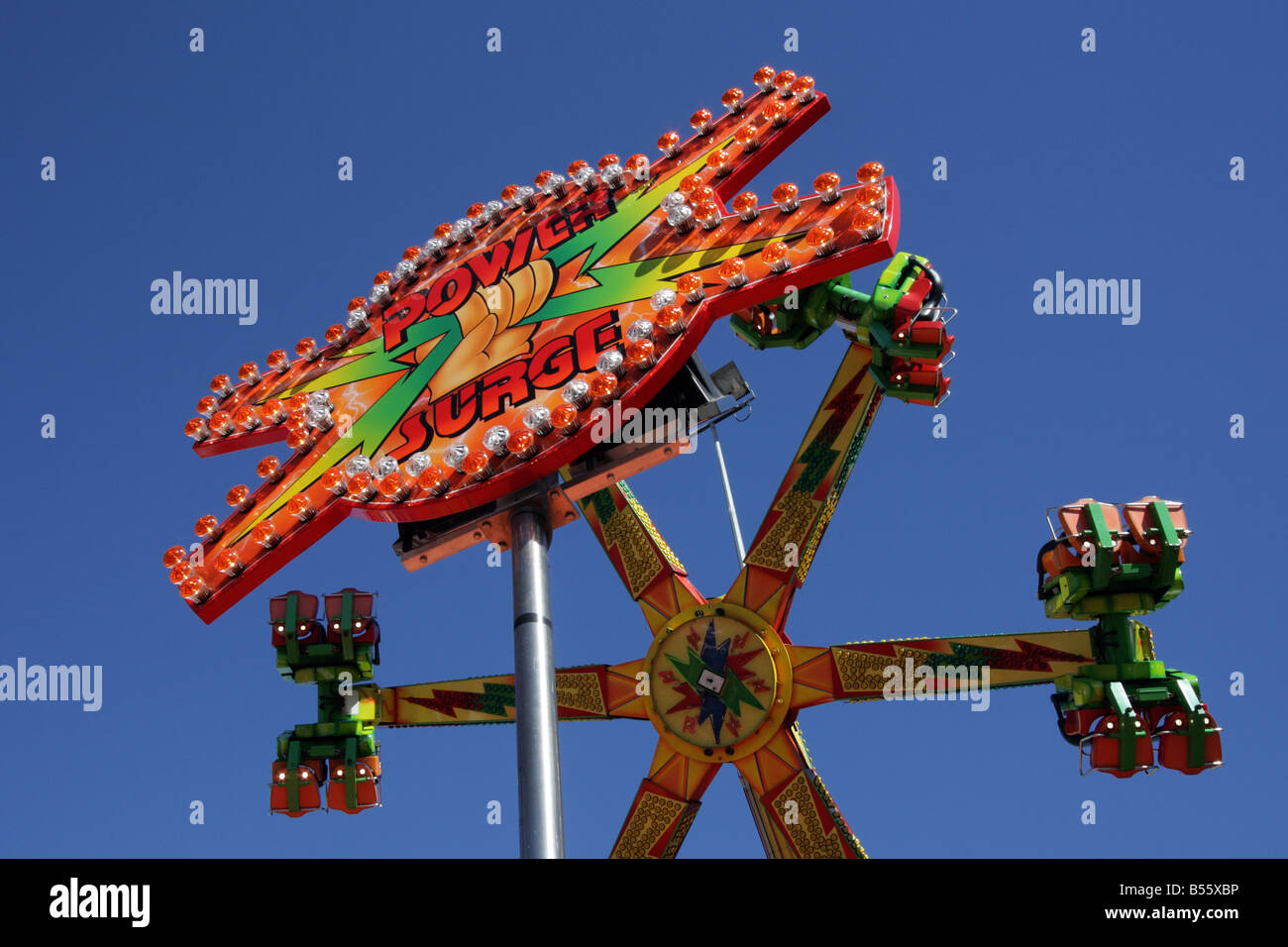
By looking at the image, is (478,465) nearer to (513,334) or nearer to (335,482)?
(335,482)

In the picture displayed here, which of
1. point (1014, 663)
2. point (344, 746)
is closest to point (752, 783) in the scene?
point (1014, 663)

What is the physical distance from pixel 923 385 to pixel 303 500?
9.09 meters

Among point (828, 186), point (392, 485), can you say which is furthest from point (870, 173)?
point (392, 485)

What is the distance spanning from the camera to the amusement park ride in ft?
58.9

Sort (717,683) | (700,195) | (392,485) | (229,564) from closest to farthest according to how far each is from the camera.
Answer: (392,485) < (229,564) < (700,195) < (717,683)

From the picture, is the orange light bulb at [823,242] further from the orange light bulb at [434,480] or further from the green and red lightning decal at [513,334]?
the orange light bulb at [434,480]

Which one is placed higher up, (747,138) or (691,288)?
(747,138)

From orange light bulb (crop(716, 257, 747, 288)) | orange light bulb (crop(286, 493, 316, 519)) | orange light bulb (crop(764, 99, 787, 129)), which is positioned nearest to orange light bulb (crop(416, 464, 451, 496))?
orange light bulb (crop(286, 493, 316, 519))

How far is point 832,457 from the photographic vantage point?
23188 millimetres

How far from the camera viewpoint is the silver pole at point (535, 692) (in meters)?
15.9

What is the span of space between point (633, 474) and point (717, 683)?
217 inches

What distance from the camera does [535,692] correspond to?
55.4 feet

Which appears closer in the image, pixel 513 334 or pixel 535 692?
pixel 535 692

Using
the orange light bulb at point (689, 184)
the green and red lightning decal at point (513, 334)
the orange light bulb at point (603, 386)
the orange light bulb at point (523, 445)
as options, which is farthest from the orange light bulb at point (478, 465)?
the orange light bulb at point (689, 184)
